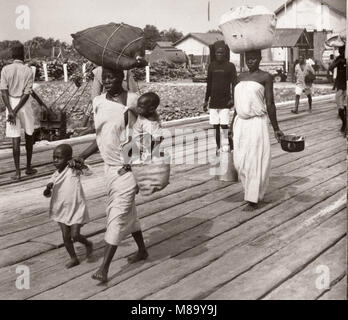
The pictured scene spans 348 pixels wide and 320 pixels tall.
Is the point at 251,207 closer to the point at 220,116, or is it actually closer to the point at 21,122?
the point at 220,116

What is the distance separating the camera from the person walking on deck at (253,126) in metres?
5.96

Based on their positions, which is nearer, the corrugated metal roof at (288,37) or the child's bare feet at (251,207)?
→ the child's bare feet at (251,207)

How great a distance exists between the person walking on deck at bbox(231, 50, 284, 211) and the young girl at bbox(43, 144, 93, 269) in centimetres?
214

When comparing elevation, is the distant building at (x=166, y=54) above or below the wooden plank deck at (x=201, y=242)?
above

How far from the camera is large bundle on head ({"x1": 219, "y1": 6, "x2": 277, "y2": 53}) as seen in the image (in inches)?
233

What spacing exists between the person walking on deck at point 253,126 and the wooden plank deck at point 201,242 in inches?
10.8

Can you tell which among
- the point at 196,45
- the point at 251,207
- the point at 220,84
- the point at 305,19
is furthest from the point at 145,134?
the point at 196,45

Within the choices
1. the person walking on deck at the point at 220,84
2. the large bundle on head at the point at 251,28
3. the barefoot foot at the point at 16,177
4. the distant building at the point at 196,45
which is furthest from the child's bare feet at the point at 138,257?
the distant building at the point at 196,45

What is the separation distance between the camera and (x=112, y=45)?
14.0ft

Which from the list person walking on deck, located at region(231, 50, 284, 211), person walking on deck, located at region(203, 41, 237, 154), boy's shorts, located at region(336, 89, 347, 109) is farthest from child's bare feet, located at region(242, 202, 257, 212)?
boy's shorts, located at region(336, 89, 347, 109)

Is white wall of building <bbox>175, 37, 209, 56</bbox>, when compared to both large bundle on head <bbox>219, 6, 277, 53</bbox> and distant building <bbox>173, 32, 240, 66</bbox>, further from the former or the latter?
large bundle on head <bbox>219, 6, 277, 53</bbox>

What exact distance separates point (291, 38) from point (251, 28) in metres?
32.1

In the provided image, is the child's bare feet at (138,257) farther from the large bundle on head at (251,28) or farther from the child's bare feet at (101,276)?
the large bundle on head at (251,28)

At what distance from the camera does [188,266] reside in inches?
177
